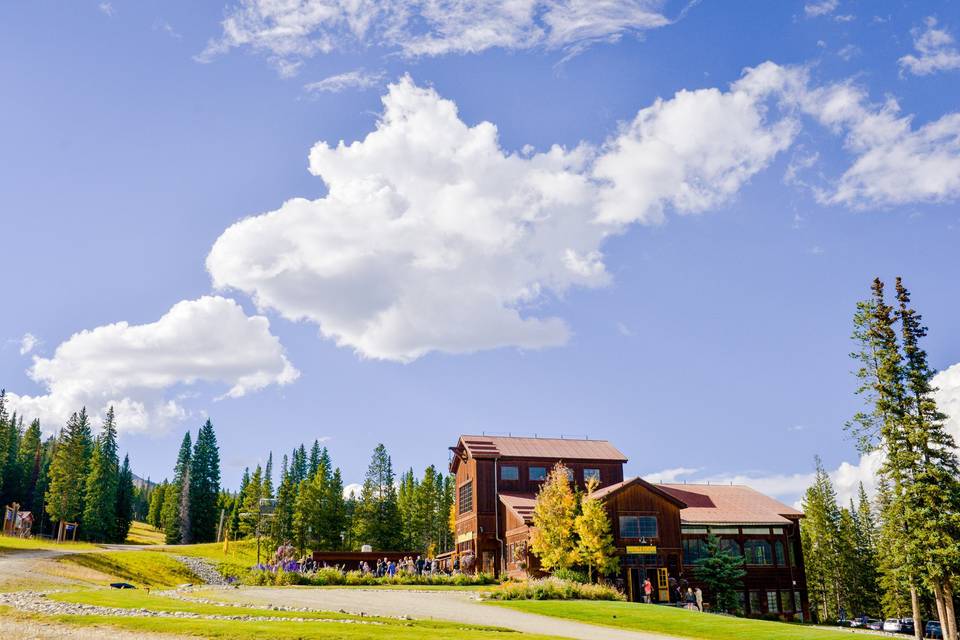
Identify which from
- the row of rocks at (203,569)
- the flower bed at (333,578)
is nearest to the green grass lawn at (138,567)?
the row of rocks at (203,569)

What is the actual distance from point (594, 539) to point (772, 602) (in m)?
19.4

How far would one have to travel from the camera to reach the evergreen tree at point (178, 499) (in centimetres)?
10825

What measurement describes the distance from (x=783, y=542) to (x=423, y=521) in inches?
1863

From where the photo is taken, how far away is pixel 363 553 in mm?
54812

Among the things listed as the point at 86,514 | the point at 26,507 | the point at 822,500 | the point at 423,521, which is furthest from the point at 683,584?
the point at 26,507

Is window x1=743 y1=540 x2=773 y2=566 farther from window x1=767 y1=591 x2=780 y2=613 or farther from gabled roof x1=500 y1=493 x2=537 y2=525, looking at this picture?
gabled roof x1=500 y1=493 x2=537 y2=525

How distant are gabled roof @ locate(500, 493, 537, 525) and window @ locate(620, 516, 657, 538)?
6573 millimetres

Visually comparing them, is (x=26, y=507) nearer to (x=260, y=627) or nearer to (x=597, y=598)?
(x=597, y=598)

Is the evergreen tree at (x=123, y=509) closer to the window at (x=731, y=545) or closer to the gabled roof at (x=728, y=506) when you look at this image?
the gabled roof at (x=728, y=506)

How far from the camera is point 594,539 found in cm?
4631

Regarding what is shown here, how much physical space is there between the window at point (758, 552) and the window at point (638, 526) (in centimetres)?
1021

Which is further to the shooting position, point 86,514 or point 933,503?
point 86,514

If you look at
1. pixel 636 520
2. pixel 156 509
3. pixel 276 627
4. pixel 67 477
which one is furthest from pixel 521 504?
pixel 156 509

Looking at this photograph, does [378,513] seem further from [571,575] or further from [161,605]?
[161,605]
